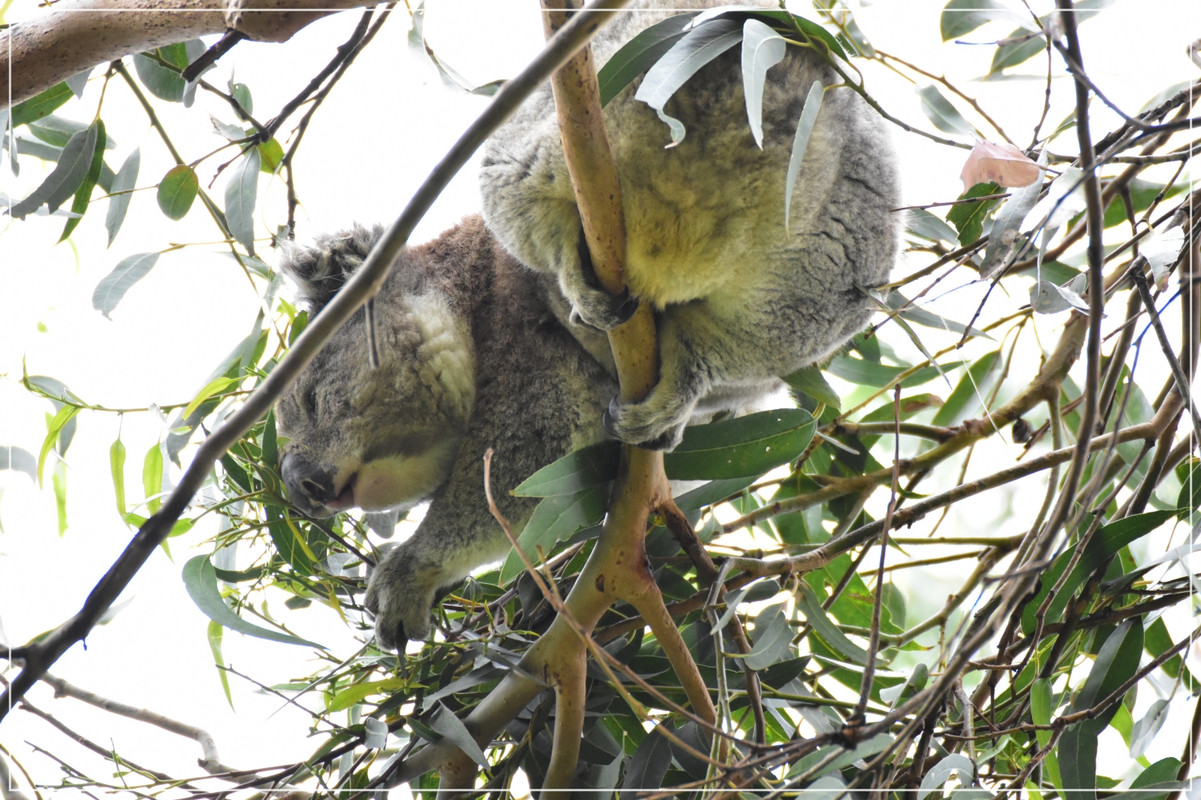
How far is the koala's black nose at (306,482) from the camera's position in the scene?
1.69 meters

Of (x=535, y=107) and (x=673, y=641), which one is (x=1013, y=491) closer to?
(x=673, y=641)

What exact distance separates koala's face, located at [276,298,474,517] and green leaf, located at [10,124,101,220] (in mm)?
489

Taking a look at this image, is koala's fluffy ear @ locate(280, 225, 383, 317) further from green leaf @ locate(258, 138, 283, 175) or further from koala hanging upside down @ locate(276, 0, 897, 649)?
green leaf @ locate(258, 138, 283, 175)

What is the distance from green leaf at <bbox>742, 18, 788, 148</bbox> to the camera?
100 cm

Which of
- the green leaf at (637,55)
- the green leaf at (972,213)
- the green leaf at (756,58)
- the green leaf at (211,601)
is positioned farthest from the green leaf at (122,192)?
the green leaf at (972,213)

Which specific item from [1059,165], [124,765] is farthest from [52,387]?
[1059,165]

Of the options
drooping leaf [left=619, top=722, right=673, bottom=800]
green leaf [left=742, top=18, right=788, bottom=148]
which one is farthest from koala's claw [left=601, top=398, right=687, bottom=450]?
green leaf [left=742, top=18, right=788, bottom=148]

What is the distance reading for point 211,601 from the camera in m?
1.45

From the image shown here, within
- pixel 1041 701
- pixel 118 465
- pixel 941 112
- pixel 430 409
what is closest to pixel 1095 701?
pixel 1041 701

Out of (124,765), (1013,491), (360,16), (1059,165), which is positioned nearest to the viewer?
(1059,165)

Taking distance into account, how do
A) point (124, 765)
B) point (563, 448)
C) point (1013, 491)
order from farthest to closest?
point (1013, 491), point (563, 448), point (124, 765)

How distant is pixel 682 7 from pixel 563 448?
766 millimetres

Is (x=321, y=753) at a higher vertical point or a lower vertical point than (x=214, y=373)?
lower

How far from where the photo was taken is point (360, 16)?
5.00 ft
